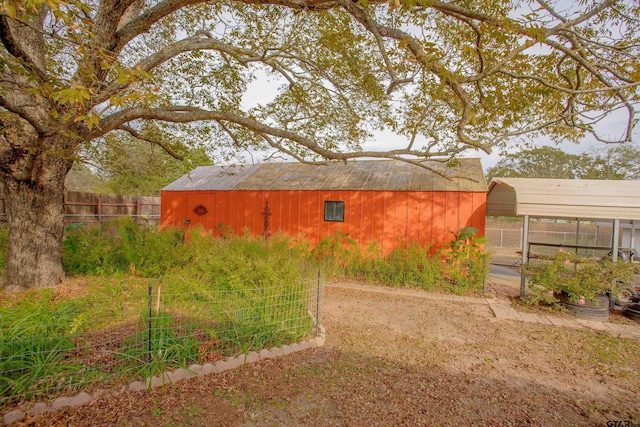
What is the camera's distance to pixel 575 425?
2.73 m

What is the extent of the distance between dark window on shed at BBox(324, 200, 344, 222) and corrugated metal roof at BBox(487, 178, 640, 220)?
421 centimetres

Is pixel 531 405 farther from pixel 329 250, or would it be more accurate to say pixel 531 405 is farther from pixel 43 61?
pixel 43 61

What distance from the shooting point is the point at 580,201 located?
618 cm

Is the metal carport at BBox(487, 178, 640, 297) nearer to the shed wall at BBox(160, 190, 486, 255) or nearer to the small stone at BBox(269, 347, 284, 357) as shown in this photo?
the shed wall at BBox(160, 190, 486, 255)

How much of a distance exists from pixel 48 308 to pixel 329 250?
21.1ft

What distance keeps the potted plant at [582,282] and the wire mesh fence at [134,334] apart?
4.70 metres

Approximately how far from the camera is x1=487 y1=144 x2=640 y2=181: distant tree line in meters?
26.7

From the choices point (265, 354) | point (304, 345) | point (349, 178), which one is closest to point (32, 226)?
point (265, 354)

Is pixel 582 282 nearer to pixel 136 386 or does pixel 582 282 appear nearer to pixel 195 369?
pixel 195 369

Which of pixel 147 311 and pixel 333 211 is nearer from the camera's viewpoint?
pixel 147 311

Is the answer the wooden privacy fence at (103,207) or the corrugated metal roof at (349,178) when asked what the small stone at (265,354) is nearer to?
the corrugated metal roof at (349,178)

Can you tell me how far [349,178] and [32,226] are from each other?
7.51 meters

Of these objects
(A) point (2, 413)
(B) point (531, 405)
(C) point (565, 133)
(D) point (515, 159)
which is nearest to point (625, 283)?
(C) point (565, 133)

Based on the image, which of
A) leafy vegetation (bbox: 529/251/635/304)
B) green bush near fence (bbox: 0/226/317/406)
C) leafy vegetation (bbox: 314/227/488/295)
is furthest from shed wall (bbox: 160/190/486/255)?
green bush near fence (bbox: 0/226/317/406)
